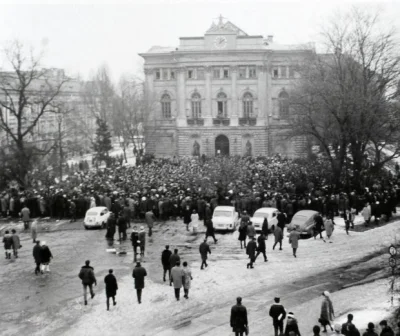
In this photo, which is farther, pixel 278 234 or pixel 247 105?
pixel 247 105

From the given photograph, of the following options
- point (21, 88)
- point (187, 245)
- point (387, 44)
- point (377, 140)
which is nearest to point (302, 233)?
point (187, 245)

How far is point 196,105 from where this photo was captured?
72.1 meters

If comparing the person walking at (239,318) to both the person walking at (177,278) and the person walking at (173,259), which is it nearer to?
the person walking at (177,278)

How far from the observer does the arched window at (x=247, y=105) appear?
71.7m

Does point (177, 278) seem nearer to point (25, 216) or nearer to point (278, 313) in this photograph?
point (278, 313)

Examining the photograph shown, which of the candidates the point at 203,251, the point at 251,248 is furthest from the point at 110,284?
the point at 251,248

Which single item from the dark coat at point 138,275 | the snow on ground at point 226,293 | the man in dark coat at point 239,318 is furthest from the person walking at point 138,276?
the man in dark coat at point 239,318

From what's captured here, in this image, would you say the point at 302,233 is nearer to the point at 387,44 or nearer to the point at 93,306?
the point at 93,306

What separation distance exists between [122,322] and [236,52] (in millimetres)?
56686

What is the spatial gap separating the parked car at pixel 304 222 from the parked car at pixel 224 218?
2851 mm

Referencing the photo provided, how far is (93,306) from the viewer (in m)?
18.0

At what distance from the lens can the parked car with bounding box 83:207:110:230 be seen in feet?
100.0

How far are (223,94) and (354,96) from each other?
35.1 m

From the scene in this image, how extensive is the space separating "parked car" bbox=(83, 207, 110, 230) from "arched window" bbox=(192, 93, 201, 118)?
42.1m
